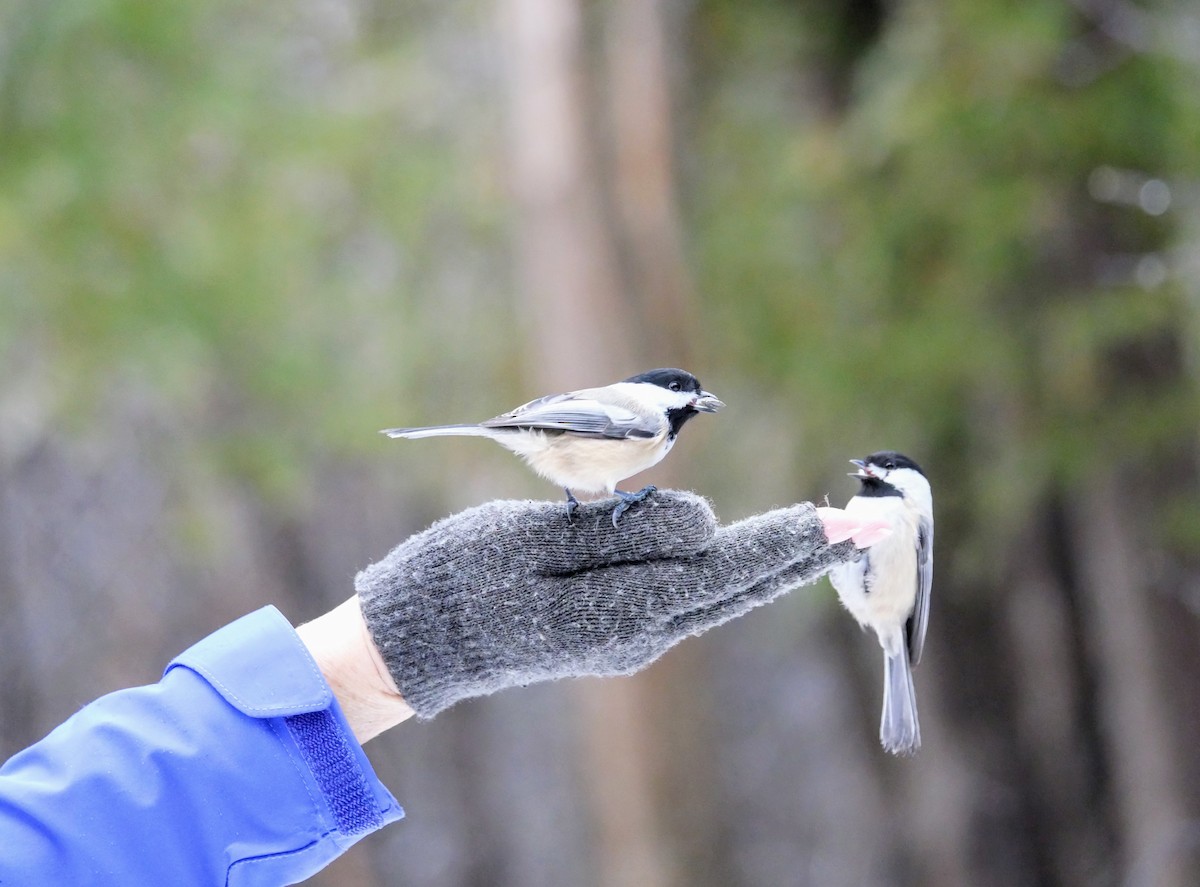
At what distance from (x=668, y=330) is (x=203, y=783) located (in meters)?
3.46

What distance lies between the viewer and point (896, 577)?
2125mm

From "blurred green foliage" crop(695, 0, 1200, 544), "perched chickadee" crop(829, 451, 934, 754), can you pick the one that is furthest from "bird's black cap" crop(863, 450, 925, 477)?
"blurred green foliage" crop(695, 0, 1200, 544)

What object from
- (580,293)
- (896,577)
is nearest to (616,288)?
(580,293)

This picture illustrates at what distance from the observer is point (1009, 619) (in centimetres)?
617

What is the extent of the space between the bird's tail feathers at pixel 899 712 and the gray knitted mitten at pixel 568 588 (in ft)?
1.26

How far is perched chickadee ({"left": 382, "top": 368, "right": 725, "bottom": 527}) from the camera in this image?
196 cm

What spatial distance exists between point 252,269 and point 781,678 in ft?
16.1

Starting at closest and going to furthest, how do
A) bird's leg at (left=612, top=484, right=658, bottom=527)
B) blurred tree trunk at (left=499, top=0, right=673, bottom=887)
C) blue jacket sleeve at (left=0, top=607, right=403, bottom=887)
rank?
blue jacket sleeve at (left=0, top=607, right=403, bottom=887)
bird's leg at (left=612, top=484, right=658, bottom=527)
blurred tree trunk at (left=499, top=0, right=673, bottom=887)

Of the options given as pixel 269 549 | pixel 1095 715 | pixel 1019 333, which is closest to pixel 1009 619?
pixel 1095 715

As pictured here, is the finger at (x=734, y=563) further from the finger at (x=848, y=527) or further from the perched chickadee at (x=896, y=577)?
the perched chickadee at (x=896, y=577)

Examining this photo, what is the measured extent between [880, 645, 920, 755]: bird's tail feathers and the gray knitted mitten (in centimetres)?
38

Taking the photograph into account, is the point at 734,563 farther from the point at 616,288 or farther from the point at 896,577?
the point at 616,288

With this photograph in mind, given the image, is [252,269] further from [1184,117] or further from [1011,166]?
[1184,117]

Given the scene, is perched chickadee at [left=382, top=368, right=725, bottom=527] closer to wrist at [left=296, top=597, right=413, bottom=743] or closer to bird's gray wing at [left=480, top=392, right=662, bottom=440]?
bird's gray wing at [left=480, top=392, right=662, bottom=440]
